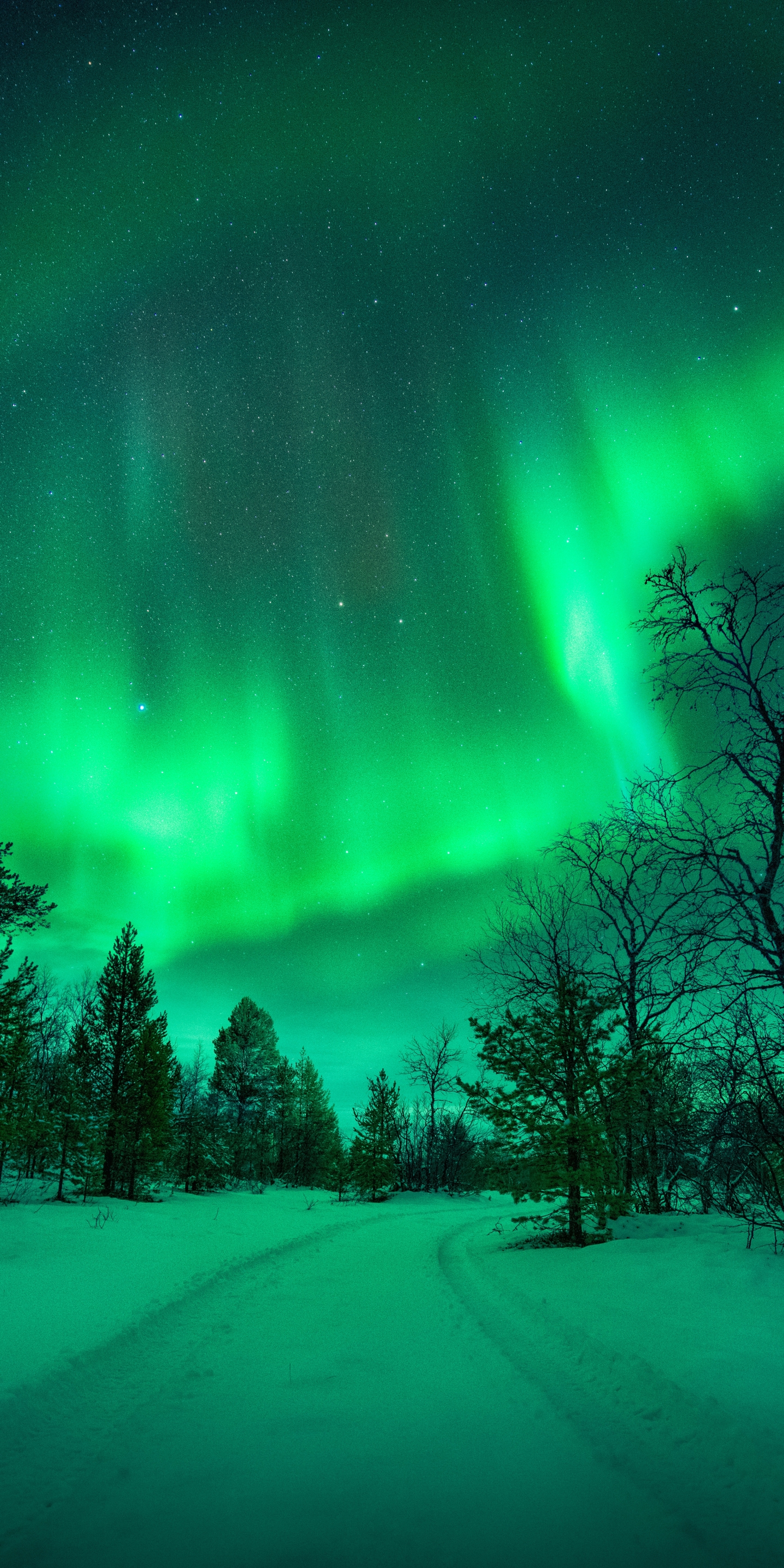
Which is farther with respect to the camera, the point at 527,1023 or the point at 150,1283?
the point at 527,1023

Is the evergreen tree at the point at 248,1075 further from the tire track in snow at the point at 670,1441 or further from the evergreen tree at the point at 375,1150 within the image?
the tire track in snow at the point at 670,1441

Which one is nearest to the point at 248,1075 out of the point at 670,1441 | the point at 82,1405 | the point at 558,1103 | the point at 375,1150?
the point at 375,1150

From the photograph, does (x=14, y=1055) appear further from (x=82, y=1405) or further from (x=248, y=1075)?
(x=248, y=1075)

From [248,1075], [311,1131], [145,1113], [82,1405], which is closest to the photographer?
[82,1405]

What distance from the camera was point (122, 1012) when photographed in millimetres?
27875

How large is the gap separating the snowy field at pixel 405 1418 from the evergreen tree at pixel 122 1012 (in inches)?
746

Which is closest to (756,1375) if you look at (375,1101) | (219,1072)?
(375,1101)

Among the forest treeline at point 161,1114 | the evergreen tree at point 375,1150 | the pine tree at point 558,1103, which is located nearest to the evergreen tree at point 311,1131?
the forest treeline at point 161,1114

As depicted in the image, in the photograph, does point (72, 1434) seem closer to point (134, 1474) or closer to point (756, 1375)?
point (134, 1474)

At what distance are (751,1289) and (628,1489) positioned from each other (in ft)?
15.6

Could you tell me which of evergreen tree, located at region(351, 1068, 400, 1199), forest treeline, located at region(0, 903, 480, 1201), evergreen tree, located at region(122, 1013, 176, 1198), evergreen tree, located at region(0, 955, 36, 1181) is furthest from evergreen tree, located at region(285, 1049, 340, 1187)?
evergreen tree, located at region(0, 955, 36, 1181)

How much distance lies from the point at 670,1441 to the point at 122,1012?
90.8 ft

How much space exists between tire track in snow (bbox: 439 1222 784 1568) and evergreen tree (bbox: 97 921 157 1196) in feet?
81.7

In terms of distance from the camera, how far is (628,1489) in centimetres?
378
